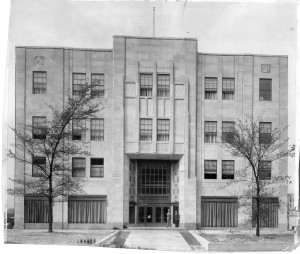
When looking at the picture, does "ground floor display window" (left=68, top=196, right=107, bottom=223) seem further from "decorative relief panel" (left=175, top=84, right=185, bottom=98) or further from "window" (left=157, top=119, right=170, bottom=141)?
"decorative relief panel" (left=175, top=84, right=185, bottom=98)

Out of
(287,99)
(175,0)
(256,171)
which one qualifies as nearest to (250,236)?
(256,171)

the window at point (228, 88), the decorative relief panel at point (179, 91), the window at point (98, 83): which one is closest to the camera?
the window at point (98, 83)

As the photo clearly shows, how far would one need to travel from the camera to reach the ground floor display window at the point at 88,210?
16.1 m

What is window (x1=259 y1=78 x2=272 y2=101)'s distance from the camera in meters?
16.0

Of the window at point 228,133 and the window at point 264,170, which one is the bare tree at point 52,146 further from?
the window at point 264,170

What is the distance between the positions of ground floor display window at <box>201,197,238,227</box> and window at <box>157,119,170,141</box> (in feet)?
6.68

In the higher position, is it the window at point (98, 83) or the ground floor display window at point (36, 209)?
the window at point (98, 83)

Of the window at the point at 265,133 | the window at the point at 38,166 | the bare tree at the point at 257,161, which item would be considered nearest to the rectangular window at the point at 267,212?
the bare tree at the point at 257,161

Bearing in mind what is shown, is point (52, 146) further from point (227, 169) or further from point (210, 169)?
point (227, 169)

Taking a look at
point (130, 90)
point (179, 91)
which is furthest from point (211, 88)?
point (130, 90)

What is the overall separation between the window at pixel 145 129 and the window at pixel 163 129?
0.80ft

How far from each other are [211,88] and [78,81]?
356 centimetres

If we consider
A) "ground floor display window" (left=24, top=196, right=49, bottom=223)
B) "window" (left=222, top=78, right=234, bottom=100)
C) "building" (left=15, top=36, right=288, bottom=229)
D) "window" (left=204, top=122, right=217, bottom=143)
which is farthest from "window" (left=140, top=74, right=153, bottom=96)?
"ground floor display window" (left=24, top=196, right=49, bottom=223)

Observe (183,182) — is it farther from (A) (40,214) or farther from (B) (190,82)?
(A) (40,214)
